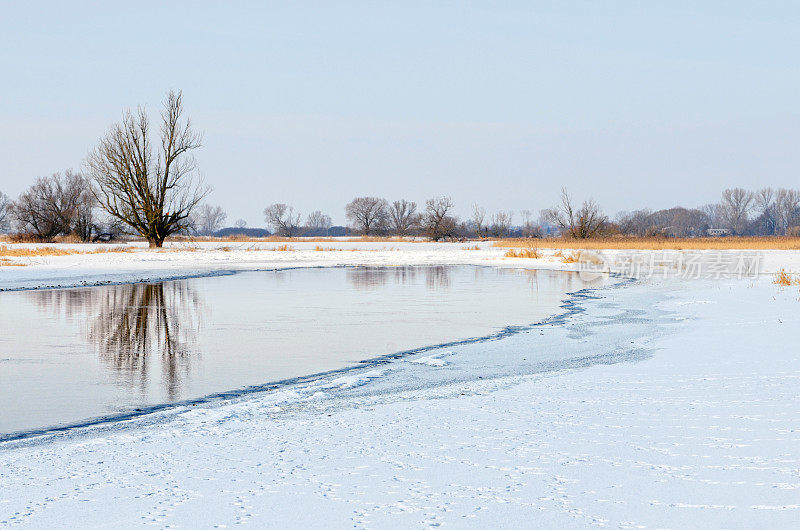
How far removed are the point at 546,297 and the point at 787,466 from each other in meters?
13.3

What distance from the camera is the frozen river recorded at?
713 cm

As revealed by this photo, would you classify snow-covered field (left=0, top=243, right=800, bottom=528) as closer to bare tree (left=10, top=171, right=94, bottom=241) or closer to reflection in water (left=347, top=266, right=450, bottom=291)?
reflection in water (left=347, top=266, right=450, bottom=291)

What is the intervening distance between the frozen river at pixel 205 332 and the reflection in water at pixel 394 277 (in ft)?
1.14

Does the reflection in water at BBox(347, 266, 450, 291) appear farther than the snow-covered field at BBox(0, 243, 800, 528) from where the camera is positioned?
Yes


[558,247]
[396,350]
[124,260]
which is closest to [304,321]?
[396,350]

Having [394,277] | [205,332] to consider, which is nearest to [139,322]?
[205,332]

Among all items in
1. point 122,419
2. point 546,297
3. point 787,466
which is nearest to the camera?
point 787,466

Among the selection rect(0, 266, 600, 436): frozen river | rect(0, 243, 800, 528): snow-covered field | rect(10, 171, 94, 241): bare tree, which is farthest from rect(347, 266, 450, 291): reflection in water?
rect(10, 171, 94, 241): bare tree

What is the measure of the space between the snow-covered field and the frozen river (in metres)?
0.96

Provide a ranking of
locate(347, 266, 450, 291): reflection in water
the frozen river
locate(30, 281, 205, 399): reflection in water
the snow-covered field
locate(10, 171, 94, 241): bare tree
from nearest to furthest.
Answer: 1. the snow-covered field
2. the frozen river
3. locate(30, 281, 205, 399): reflection in water
4. locate(347, 266, 450, 291): reflection in water
5. locate(10, 171, 94, 241): bare tree

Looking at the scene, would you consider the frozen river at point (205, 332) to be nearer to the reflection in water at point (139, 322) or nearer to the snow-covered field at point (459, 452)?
the reflection in water at point (139, 322)

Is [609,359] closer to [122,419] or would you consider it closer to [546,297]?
[122,419]

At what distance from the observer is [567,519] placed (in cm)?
358

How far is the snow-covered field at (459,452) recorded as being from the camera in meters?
3.68
